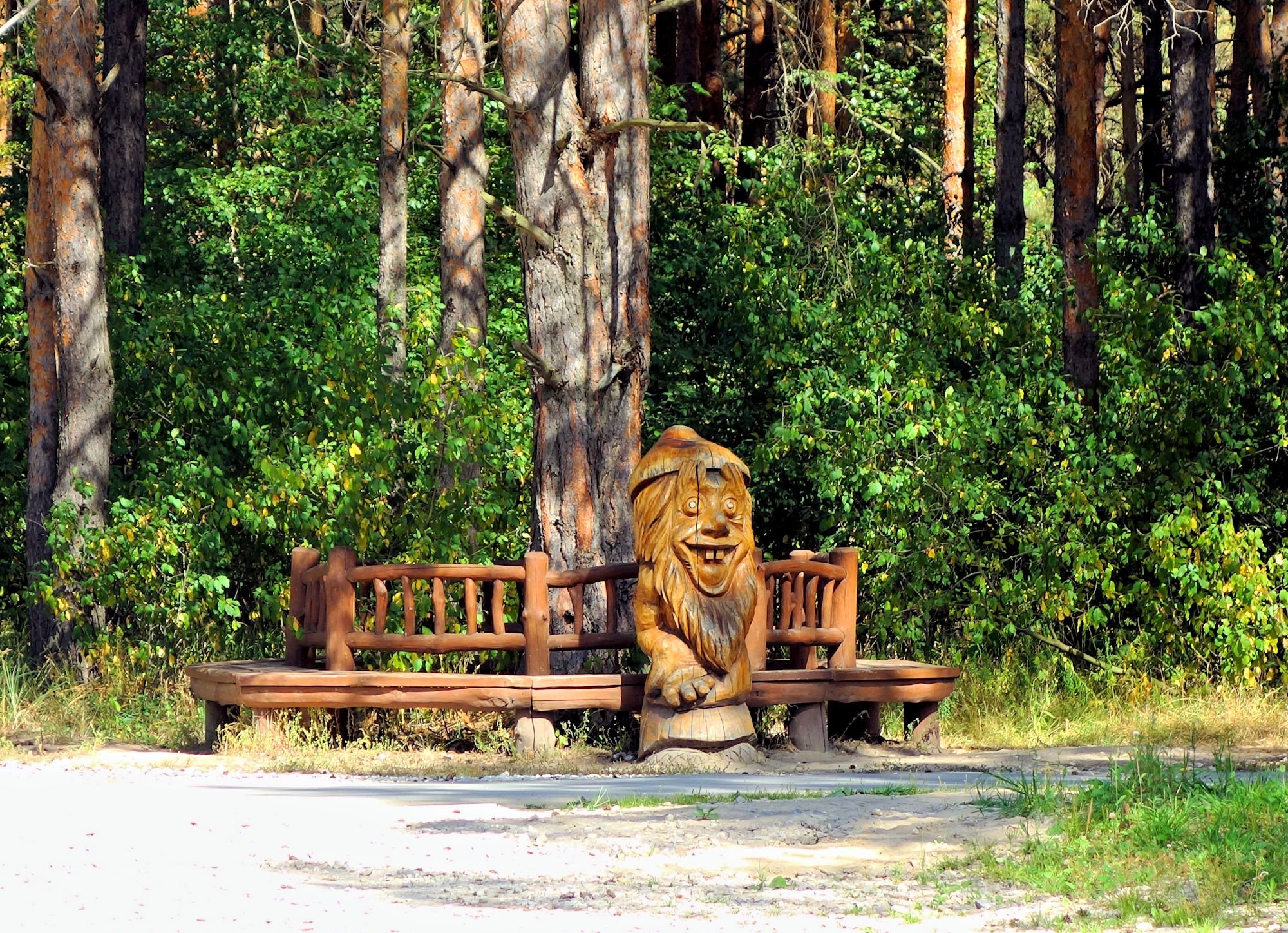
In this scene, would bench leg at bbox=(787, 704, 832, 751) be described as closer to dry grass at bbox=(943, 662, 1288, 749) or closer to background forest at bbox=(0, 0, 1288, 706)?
dry grass at bbox=(943, 662, 1288, 749)

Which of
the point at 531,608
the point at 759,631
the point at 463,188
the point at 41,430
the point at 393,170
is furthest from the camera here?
the point at 393,170

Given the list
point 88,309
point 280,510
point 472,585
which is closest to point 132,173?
point 88,309

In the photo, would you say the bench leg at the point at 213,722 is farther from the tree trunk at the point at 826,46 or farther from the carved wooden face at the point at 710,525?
the tree trunk at the point at 826,46

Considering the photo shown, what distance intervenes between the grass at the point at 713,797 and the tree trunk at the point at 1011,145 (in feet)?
39.3

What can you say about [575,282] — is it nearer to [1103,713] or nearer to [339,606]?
[339,606]

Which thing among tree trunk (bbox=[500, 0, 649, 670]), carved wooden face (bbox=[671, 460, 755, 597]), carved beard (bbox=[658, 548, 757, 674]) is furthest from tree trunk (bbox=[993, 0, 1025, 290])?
carved beard (bbox=[658, 548, 757, 674])

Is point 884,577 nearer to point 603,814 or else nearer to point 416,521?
point 416,521

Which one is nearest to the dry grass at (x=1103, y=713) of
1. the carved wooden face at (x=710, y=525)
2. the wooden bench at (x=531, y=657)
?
the wooden bench at (x=531, y=657)

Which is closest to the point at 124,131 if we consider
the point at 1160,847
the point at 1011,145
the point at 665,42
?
the point at 1011,145

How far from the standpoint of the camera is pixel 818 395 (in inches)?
656

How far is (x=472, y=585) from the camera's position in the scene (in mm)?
12141

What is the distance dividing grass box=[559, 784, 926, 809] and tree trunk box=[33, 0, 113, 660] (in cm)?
773

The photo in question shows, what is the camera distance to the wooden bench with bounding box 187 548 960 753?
11938 millimetres

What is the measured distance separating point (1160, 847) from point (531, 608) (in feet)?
18.0
